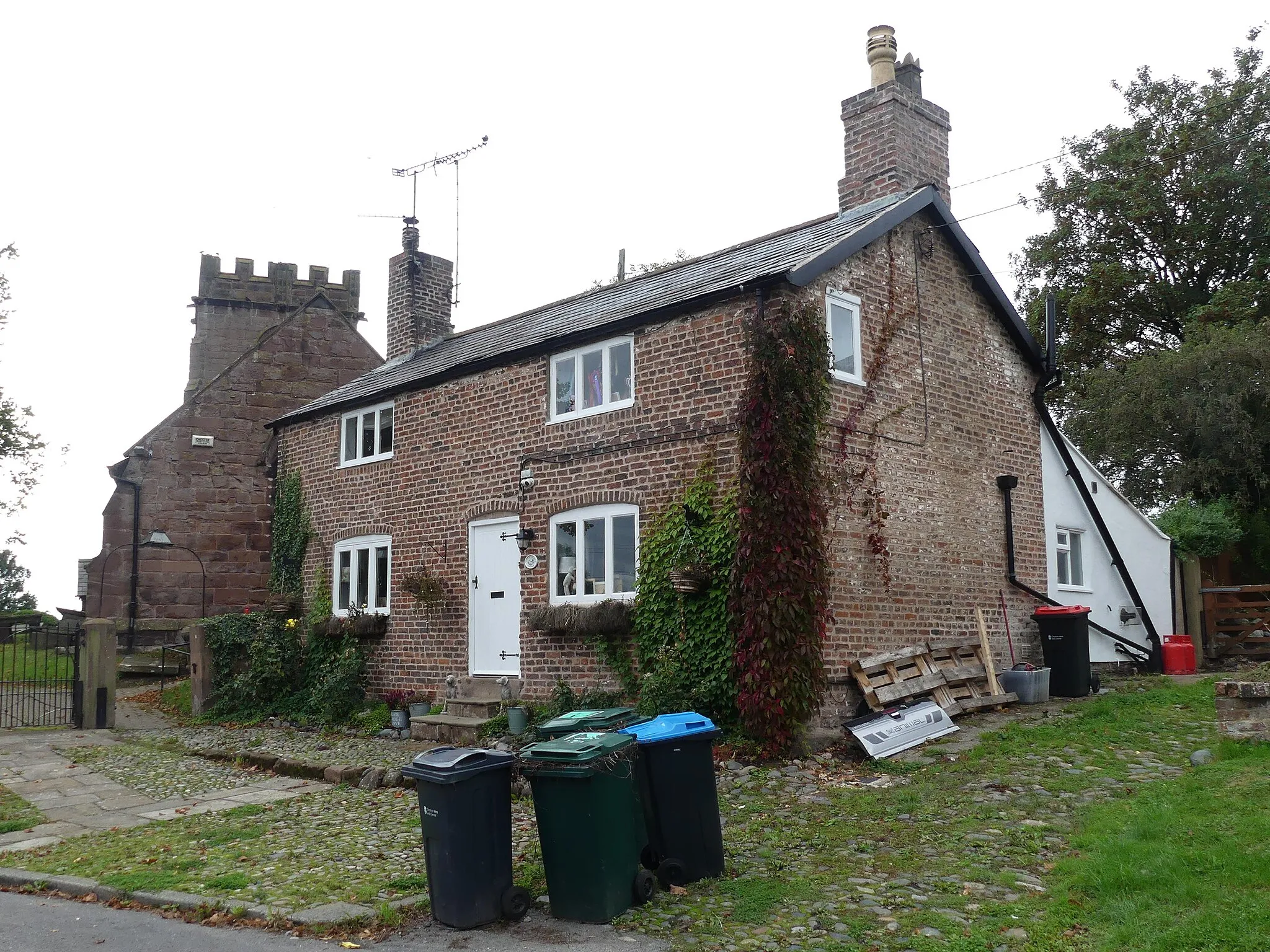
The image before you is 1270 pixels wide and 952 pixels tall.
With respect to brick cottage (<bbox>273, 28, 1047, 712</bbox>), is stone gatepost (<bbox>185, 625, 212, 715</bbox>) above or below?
below

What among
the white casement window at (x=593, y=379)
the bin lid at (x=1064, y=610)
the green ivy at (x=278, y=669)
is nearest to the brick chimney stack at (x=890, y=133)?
the white casement window at (x=593, y=379)

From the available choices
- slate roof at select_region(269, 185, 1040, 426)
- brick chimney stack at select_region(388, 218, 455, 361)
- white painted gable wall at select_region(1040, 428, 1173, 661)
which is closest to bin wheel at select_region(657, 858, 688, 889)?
slate roof at select_region(269, 185, 1040, 426)

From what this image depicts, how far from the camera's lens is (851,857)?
23.5 ft

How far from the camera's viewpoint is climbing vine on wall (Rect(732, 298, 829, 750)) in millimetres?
10680

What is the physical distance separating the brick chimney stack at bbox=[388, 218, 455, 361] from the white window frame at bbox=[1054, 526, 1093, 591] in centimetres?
1171

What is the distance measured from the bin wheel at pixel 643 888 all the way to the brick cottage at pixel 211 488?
653 inches

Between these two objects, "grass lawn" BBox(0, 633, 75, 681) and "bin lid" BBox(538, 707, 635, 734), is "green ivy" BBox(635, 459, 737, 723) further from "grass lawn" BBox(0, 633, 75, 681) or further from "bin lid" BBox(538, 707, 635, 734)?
"grass lawn" BBox(0, 633, 75, 681)

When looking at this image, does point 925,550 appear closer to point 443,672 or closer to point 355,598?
point 443,672

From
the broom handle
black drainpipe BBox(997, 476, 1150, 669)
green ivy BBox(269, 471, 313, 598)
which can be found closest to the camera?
the broom handle

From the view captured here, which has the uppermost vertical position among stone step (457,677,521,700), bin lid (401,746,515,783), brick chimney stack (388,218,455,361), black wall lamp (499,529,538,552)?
brick chimney stack (388,218,455,361)

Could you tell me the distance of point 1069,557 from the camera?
639 inches

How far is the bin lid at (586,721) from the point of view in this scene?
7.05 meters

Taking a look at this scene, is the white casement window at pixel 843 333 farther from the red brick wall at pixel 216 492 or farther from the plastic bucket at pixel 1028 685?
the red brick wall at pixel 216 492

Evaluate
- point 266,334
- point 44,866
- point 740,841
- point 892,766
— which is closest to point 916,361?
point 892,766
